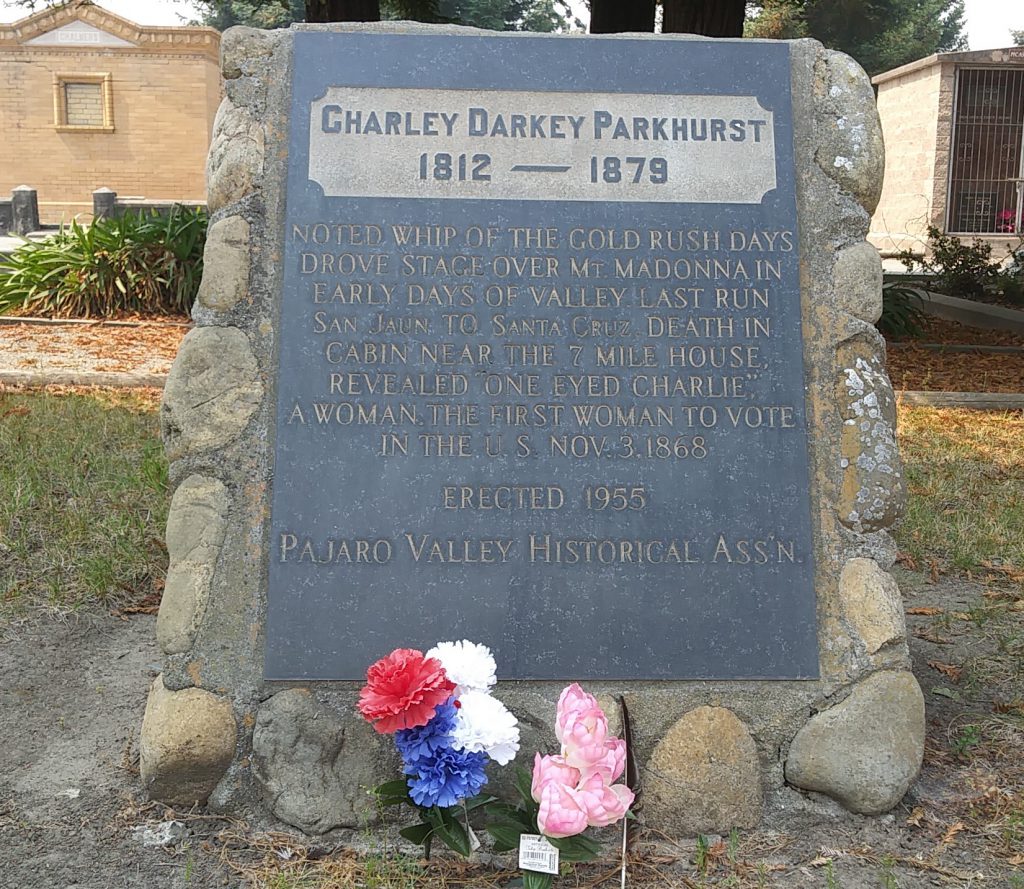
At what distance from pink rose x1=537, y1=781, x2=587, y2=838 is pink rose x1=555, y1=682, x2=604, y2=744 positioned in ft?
0.41

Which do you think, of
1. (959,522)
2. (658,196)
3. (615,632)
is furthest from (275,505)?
(959,522)

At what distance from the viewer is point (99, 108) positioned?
31438 millimetres

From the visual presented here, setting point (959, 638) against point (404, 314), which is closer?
point (404, 314)

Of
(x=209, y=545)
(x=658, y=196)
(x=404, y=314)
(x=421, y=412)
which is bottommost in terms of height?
(x=209, y=545)

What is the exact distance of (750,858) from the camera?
8.80 feet

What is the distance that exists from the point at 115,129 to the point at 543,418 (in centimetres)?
3137

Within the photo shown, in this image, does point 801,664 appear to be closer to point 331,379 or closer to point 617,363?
point 617,363

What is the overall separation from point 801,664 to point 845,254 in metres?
1.10

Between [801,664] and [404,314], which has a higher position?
[404,314]

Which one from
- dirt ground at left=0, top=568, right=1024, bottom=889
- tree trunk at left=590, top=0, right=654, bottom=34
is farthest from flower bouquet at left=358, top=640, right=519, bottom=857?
tree trunk at left=590, top=0, right=654, bottom=34

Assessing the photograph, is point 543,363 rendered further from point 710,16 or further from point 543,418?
point 710,16

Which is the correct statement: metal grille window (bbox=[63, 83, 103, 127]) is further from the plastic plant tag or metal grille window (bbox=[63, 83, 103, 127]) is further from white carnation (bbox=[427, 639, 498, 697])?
the plastic plant tag

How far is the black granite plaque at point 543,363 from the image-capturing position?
2846mm

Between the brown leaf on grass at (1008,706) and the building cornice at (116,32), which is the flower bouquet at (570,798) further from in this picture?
the building cornice at (116,32)
